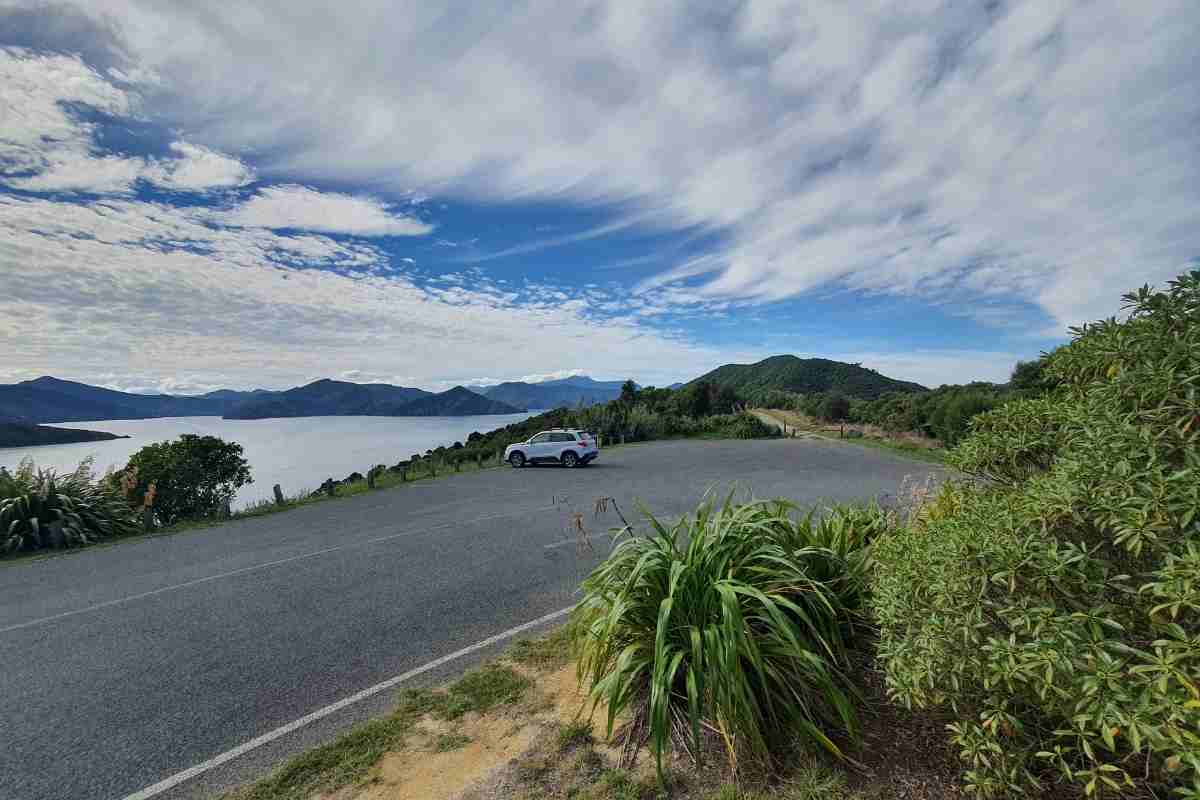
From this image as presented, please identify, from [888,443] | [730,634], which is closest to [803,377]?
[888,443]

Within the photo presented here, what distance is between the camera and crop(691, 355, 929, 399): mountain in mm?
62188

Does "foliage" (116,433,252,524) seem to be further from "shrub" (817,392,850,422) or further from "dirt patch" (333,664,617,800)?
"shrub" (817,392,850,422)

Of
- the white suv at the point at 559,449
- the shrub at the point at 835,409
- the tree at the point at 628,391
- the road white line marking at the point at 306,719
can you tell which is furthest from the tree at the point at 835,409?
the road white line marking at the point at 306,719

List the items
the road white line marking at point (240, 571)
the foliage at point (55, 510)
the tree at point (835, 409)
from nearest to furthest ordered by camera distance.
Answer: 1. the road white line marking at point (240, 571)
2. the foliage at point (55, 510)
3. the tree at point (835, 409)

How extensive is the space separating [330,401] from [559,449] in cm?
5888

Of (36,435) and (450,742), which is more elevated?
(36,435)

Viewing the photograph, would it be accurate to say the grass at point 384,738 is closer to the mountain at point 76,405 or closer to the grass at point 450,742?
the grass at point 450,742

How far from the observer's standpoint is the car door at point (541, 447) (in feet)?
55.9

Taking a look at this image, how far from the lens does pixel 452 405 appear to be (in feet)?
197

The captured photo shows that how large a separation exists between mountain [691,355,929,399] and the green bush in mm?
55964

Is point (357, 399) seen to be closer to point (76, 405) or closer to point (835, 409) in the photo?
point (76, 405)

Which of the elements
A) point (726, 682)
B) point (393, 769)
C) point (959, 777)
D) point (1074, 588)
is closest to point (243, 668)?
point (393, 769)

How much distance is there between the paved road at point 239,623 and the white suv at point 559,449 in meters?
6.35

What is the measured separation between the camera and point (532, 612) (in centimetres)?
480
